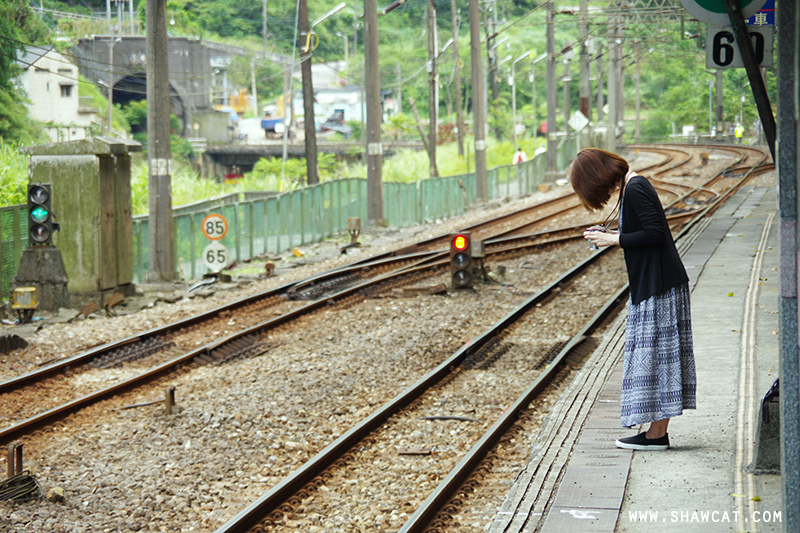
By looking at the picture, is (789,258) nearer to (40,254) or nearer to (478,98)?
(40,254)

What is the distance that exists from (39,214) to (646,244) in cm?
1121

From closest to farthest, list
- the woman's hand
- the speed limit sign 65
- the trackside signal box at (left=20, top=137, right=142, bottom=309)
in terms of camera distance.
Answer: the woman's hand → the trackside signal box at (left=20, top=137, right=142, bottom=309) → the speed limit sign 65

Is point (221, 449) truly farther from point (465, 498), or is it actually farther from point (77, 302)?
point (77, 302)

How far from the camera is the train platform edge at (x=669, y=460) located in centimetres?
463

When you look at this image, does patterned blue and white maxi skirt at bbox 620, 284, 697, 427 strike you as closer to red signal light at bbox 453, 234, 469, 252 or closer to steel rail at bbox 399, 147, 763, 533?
steel rail at bbox 399, 147, 763, 533

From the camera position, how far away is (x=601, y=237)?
16.6 feet

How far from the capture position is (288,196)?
75.1ft

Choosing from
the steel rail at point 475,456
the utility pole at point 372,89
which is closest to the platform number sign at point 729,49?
the steel rail at point 475,456

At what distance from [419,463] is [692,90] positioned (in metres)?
90.8

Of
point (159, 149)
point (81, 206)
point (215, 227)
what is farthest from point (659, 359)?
point (159, 149)

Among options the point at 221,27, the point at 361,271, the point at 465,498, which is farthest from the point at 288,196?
the point at 221,27

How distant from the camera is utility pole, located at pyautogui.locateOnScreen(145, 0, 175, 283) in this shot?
54.4ft

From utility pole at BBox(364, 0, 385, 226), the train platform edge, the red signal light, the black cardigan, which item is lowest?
the train platform edge

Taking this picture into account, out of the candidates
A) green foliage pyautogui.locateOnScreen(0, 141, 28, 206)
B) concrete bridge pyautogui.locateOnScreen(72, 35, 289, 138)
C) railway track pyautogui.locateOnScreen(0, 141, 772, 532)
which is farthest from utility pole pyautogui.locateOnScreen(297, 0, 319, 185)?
concrete bridge pyautogui.locateOnScreen(72, 35, 289, 138)
